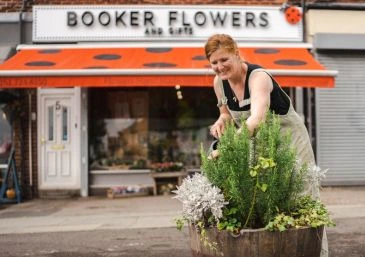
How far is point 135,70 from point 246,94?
6019 mm

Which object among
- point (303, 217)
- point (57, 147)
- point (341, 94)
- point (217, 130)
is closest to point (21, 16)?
point (57, 147)

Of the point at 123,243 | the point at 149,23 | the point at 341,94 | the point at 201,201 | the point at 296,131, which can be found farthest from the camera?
the point at 341,94

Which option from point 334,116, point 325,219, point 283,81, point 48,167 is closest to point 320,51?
point 334,116

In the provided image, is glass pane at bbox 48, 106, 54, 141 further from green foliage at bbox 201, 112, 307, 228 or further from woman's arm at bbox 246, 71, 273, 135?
green foliage at bbox 201, 112, 307, 228

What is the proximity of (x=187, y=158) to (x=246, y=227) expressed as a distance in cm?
907

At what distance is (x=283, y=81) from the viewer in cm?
906

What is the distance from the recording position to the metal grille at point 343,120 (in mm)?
11242

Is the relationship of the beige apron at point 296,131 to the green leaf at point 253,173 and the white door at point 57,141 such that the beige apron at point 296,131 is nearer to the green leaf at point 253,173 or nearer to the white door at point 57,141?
the green leaf at point 253,173

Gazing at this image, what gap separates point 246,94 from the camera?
299cm

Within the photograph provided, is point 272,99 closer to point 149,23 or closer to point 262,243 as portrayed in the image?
point 262,243

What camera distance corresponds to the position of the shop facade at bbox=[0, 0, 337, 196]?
10.8 m

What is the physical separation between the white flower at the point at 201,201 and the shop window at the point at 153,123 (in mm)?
8965

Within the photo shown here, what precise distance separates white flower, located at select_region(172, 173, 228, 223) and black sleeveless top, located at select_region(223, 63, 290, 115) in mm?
635

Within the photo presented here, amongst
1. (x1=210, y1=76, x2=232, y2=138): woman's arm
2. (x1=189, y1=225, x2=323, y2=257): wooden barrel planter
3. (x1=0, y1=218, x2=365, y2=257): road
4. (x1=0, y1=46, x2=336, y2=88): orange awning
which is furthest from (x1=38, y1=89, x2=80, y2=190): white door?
(x1=189, y1=225, x2=323, y2=257): wooden barrel planter
